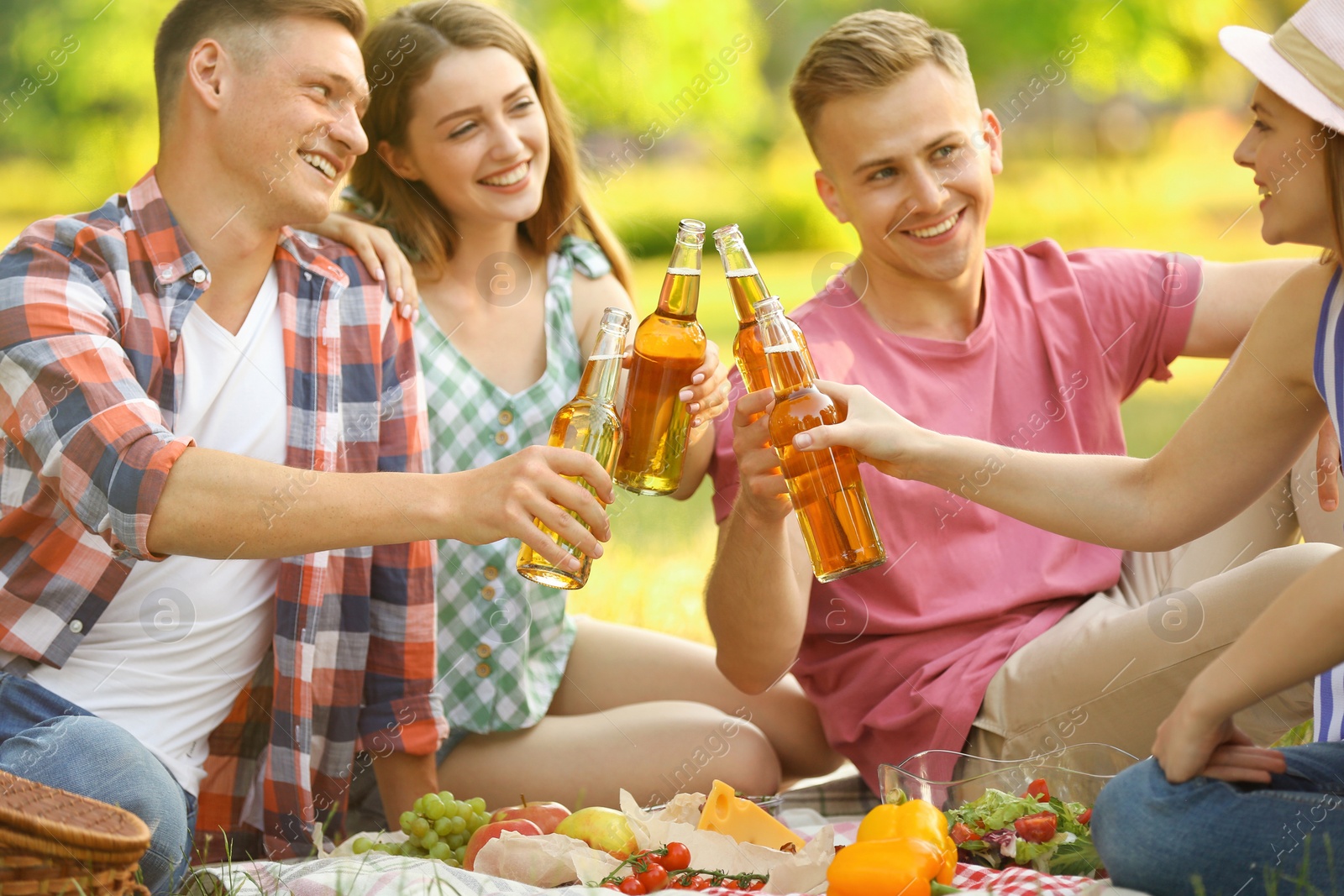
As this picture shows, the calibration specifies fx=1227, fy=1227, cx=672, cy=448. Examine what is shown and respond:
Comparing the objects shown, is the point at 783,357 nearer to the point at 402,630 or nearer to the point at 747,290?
the point at 747,290

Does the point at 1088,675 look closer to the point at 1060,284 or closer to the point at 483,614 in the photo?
the point at 1060,284

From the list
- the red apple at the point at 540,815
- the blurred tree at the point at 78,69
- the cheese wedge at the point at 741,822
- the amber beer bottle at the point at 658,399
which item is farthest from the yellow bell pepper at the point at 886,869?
the blurred tree at the point at 78,69

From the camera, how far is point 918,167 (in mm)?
2871

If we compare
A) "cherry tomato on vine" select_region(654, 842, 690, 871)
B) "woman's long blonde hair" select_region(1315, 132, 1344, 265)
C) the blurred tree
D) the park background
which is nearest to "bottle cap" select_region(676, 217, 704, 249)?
"woman's long blonde hair" select_region(1315, 132, 1344, 265)

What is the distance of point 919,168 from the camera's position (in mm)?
2871

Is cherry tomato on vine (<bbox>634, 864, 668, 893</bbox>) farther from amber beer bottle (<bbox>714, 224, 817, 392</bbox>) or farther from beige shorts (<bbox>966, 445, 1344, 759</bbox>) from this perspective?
amber beer bottle (<bbox>714, 224, 817, 392</bbox>)

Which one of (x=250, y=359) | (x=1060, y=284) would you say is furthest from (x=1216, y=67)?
(x=250, y=359)

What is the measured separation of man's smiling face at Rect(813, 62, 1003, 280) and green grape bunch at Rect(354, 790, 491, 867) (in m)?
1.59

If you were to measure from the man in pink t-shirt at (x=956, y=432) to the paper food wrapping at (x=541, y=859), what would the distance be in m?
0.63

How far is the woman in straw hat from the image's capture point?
1.72m

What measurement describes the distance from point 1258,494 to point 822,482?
2.60 ft

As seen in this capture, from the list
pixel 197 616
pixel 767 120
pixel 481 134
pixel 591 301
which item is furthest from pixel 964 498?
pixel 767 120

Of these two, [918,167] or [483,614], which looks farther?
[483,614]

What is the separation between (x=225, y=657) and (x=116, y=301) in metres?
0.81
